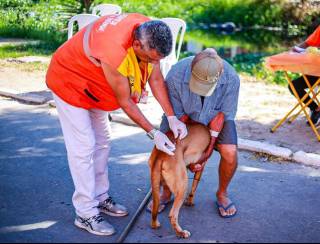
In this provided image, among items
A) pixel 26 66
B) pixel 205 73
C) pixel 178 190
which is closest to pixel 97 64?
pixel 205 73

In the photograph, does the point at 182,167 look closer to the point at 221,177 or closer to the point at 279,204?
the point at 221,177

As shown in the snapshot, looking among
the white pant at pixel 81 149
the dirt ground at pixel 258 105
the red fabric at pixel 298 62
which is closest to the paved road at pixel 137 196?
the white pant at pixel 81 149

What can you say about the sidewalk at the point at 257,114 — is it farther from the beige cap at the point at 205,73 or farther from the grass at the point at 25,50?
the beige cap at the point at 205,73

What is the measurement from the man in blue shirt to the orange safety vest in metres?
0.32

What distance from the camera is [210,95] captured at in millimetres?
3498

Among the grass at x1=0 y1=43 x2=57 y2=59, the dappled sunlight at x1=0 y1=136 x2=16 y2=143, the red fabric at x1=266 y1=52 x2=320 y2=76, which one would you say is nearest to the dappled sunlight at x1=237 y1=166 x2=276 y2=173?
the red fabric at x1=266 y1=52 x2=320 y2=76

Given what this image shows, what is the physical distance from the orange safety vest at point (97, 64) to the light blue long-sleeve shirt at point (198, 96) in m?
0.30

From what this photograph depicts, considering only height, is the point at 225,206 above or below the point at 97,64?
below

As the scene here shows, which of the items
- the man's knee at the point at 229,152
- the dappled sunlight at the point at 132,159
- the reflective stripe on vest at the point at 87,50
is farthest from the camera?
the dappled sunlight at the point at 132,159

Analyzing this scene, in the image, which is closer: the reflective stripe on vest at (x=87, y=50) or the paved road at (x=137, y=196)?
the reflective stripe on vest at (x=87, y=50)

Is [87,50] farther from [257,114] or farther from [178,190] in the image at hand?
[257,114]

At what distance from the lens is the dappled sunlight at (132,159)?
4.91 m

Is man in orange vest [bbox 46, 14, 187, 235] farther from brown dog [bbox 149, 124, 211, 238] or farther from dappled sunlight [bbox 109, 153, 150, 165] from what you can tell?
dappled sunlight [bbox 109, 153, 150, 165]

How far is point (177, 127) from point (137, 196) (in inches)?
36.3
